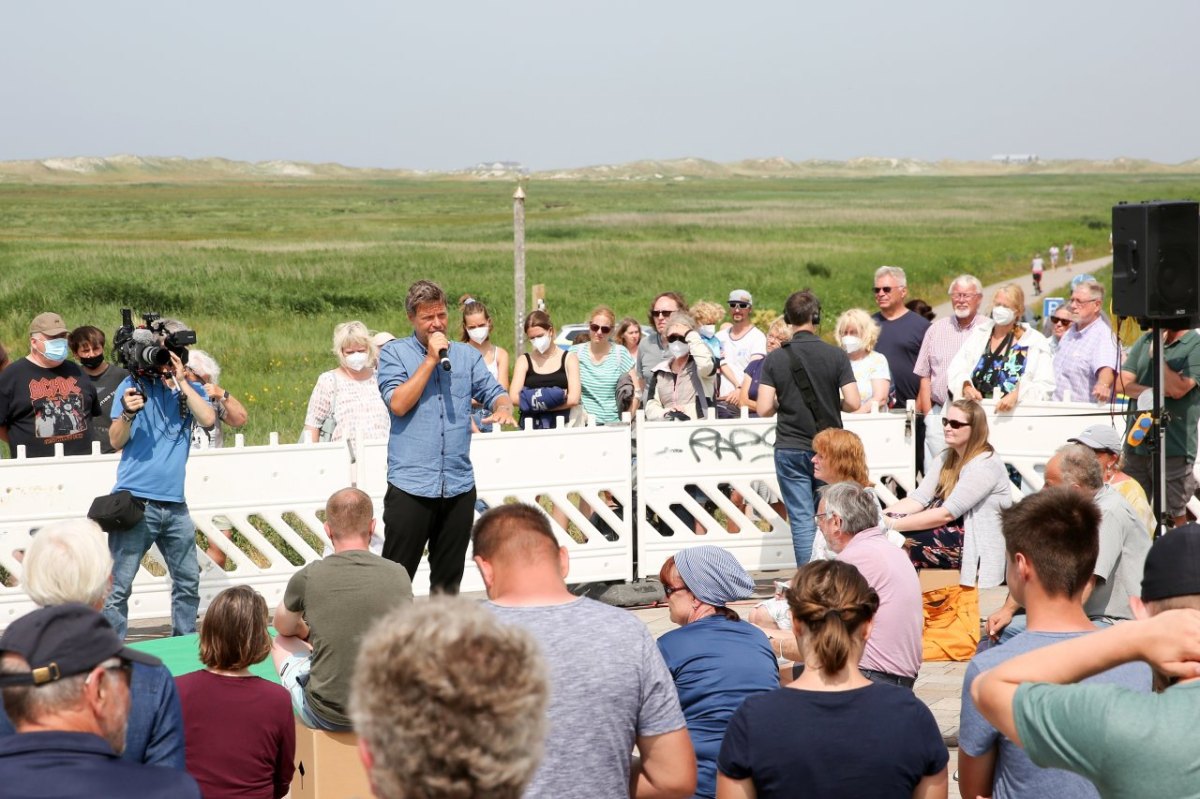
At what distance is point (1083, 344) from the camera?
1034 cm

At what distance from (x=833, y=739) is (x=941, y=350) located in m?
7.08

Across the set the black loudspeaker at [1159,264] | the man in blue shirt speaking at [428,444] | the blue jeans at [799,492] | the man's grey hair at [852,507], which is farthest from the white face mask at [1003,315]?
the man's grey hair at [852,507]

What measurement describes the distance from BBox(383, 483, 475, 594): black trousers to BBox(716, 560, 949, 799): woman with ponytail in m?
3.74

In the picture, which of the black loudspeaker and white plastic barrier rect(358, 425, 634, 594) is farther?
white plastic barrier rect(358, 425, 634, 594)

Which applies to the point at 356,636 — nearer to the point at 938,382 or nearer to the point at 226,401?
the point at 226,401

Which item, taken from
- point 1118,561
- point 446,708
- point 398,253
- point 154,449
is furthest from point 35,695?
point 398,253

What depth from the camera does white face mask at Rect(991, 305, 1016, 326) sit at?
32.5 feet

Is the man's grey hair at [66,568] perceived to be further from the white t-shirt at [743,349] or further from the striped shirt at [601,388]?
the white t-shirt at [743,349]

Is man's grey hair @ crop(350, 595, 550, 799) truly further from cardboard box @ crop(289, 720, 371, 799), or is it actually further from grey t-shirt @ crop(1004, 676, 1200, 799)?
cardboard box @ crop(289, 720, 371, 799)

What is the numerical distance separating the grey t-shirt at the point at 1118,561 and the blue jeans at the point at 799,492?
3288 mm

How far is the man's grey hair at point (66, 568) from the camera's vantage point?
4.02 m

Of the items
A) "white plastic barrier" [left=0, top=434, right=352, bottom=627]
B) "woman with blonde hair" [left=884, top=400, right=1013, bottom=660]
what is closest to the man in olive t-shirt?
"woman with blonde hair" [left=884, top=400, right=1013, bottom=660]

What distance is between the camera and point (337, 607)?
5223 mm

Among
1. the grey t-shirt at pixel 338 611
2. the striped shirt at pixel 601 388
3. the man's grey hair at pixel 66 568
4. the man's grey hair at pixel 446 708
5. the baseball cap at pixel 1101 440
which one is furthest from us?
the striped shirt at pixel 601 388
